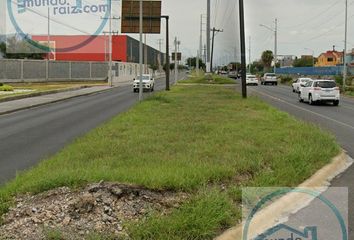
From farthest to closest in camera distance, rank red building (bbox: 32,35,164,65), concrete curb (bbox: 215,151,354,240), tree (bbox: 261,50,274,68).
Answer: tree (bbox: 261,50,274,68)
red building (bbox: 32,35,164,65)
concrete curb (bbox: 215,151,354,240)

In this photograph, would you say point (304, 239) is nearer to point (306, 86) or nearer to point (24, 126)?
point (24, 126)

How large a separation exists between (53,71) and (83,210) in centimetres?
5864

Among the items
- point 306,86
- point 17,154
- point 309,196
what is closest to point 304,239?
point 309,196

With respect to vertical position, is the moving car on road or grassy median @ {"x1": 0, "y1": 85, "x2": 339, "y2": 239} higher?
the moving car on road

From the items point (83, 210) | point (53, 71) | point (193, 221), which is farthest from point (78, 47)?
point (193, 221)

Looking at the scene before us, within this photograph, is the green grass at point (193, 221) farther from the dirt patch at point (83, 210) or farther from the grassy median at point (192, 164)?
the dirt patch at point (83, 210)

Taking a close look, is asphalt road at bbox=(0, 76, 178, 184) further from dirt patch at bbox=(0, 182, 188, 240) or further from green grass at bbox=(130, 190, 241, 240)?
green grass at bbox=(130, 190, 241, 240)

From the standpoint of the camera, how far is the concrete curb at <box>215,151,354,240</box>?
5.68 metres

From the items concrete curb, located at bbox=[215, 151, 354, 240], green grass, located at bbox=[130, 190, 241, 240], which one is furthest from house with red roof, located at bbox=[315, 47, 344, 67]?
green grass, located at bbox=[130, 190, 241, 240]

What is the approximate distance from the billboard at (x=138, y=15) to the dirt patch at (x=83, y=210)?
999 inches

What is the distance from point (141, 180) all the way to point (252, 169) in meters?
2.26

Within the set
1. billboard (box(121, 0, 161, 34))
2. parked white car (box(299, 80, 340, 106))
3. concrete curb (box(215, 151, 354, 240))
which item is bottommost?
concrete curb (box(215, 151, 354, 240))

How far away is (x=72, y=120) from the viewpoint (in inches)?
753

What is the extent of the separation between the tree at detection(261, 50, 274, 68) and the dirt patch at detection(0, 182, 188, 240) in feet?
443
